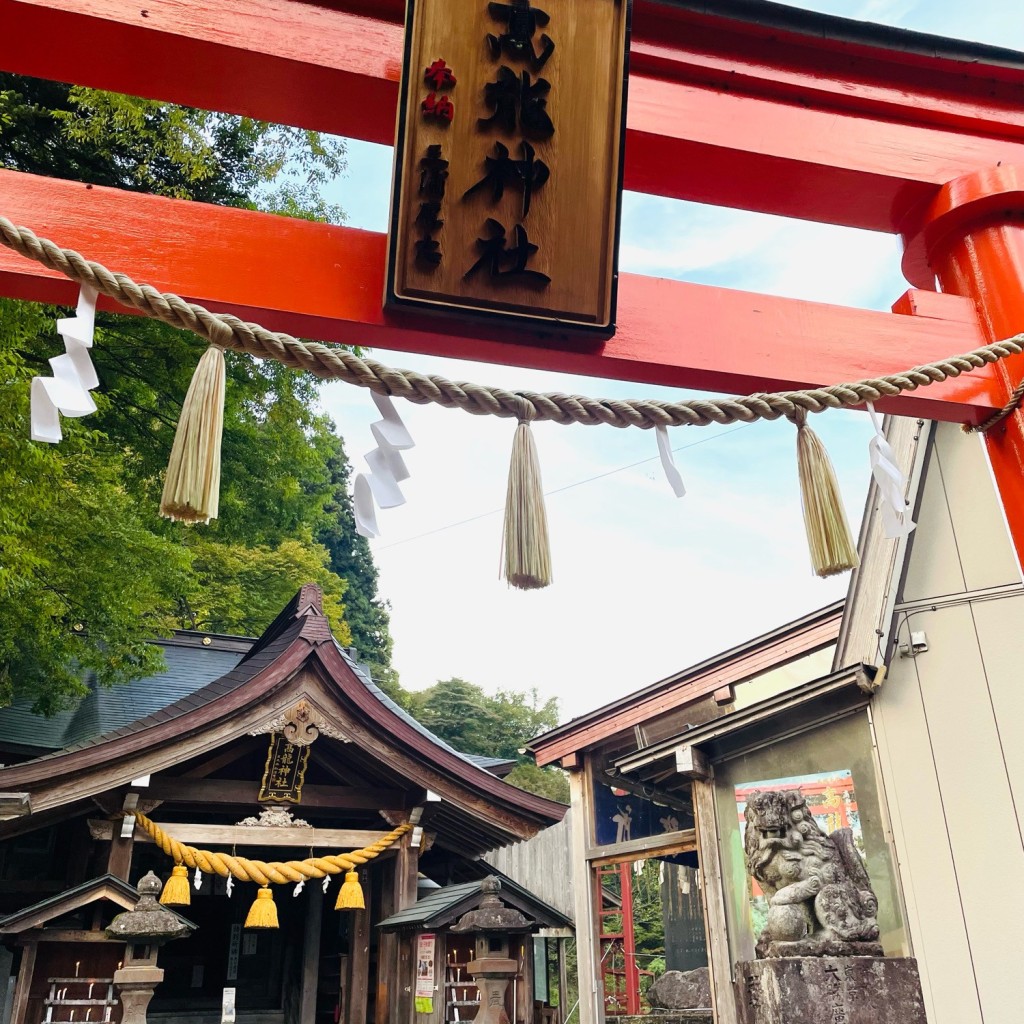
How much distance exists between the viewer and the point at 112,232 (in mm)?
2129

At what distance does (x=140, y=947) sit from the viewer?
5602mm

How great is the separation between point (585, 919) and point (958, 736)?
578 centimetres

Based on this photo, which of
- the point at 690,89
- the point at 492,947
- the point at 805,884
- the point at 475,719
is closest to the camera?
the point at 690,89

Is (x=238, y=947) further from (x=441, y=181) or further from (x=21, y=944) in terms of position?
(x=441, y=181)

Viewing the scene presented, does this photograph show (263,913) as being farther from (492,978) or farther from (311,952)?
(492,978)

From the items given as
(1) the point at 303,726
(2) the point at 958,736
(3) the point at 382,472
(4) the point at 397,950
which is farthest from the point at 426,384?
(4) the point at 397,950

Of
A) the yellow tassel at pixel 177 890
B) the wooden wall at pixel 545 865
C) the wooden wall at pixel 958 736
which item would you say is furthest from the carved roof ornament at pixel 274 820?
the wooden wall at pixel 545 865

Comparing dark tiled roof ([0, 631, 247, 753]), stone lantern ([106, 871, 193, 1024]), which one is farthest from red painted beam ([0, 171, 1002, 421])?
dark tiled roof ([0, 631, 247, 753])

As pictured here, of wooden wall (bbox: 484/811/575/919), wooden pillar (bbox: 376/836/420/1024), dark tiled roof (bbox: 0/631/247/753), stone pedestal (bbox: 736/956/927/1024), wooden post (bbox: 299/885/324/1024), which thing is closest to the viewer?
stone pedestal (bbox: 736/956/927/1024)

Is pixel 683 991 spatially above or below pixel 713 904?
below

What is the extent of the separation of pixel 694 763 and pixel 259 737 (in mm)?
3870

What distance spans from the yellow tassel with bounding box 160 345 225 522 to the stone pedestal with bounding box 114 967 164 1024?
490cm

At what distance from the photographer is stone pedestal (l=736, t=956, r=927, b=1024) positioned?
14.5 ft

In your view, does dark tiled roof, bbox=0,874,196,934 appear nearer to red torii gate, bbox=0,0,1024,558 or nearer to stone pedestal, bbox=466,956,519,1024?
stone pedestal, bbox=466,956,519,1024
